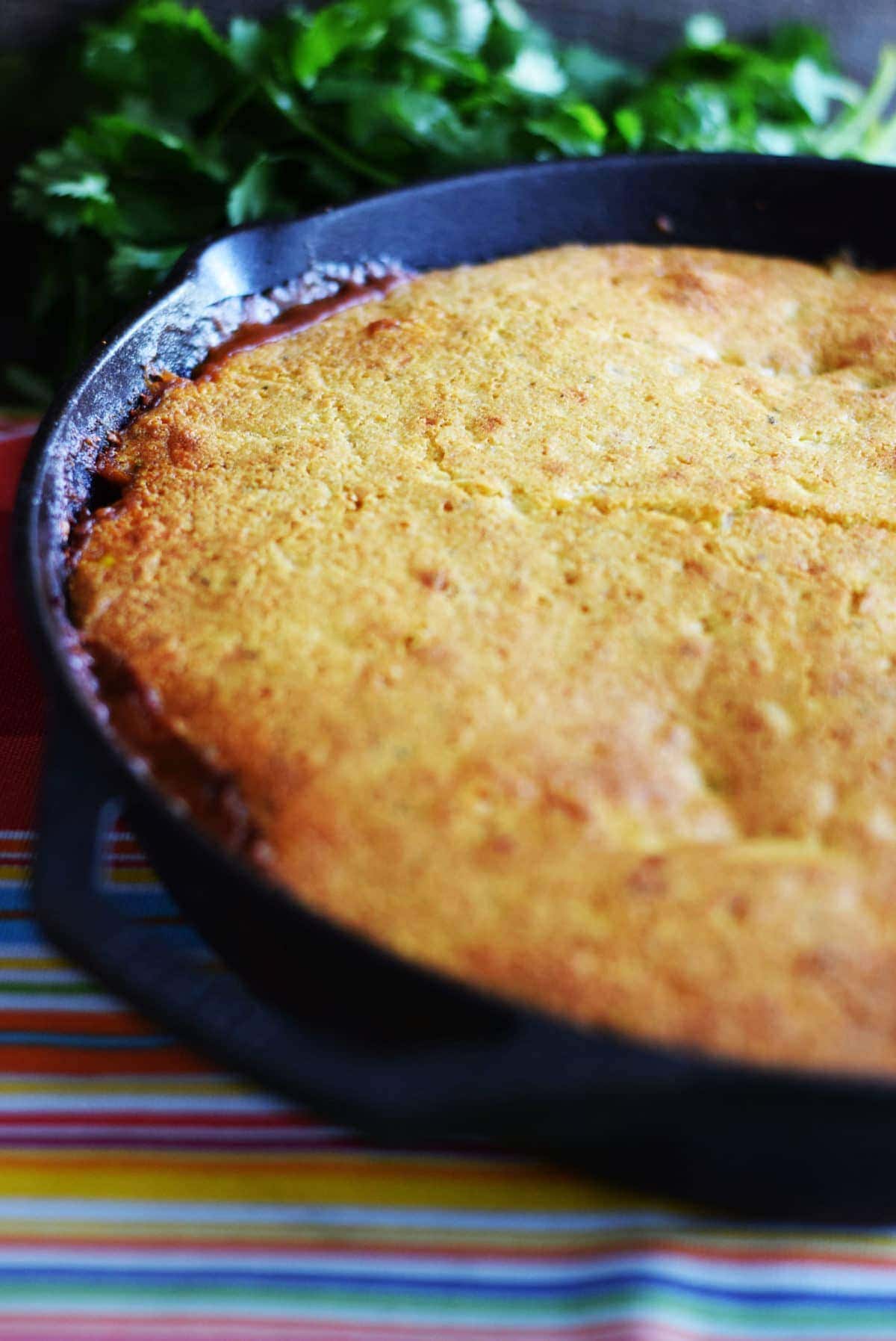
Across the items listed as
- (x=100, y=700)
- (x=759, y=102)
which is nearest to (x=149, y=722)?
(x=100, y=700)

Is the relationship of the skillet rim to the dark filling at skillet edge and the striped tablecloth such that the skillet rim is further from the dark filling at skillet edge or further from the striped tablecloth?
the striped tablecloth

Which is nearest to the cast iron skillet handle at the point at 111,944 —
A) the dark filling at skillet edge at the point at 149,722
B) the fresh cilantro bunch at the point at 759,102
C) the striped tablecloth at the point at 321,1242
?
the dark filling at skillet edge at the point at 149,722

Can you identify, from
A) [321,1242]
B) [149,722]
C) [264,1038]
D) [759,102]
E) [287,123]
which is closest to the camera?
[264,1038]

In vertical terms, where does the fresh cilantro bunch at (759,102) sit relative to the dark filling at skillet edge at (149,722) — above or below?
above

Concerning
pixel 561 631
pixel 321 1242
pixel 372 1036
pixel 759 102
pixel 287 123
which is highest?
pixel 759 102

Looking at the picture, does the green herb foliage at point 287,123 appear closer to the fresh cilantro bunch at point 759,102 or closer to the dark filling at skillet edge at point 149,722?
the fresh cilantro bunch at point 759,102

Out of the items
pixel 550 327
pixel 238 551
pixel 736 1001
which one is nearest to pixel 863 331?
pixel 550 327

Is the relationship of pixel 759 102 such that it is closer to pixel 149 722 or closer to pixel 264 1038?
A: pixel 149 722
